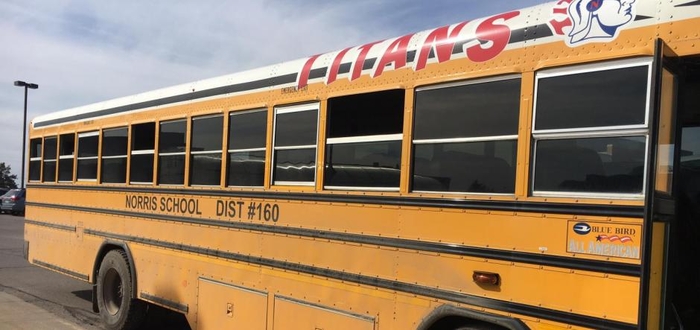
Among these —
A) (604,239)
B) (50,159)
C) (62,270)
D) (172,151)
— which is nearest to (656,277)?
(604,239)

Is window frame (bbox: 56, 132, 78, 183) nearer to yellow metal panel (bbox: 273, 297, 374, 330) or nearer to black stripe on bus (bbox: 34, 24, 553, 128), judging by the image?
black stripe on bus (bbox: 34, 24, 553, 128)

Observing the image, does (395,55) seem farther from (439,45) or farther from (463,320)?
(463,320)

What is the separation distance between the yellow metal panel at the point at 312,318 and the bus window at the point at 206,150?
1.44 m

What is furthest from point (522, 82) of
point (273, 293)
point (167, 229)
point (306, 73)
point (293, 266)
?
point (167, 229)

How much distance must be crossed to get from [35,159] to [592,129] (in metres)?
8.69

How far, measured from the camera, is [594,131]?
2906 mm

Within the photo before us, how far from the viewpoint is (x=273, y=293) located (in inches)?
183

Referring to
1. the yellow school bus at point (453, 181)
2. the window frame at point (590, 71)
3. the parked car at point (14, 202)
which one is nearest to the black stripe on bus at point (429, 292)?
the yellow school bus at point (453, 181)

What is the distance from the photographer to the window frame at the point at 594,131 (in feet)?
9.02

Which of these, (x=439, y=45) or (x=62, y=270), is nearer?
(x=439, y=45)

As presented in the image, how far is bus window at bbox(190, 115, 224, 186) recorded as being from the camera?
5.35 metres

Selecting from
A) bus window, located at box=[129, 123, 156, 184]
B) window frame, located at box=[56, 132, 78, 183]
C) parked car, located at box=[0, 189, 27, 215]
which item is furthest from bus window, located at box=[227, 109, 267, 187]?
parked car, located at box=[0, 189, 27, 215]

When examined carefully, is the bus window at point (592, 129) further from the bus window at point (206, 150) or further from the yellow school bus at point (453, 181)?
the bus window at point (206, 150)

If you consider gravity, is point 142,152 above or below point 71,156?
above
